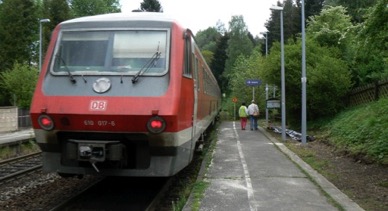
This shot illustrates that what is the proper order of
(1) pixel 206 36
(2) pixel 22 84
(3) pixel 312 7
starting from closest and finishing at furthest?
(2) pixel 22 84 → (3) pixel 312 7 → (1) pixel 206 36

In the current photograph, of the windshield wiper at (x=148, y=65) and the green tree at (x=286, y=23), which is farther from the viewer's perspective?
the green tree at (x=286, y=23)

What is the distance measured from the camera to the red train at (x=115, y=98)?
668 centimetres

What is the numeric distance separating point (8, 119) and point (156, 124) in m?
26.0

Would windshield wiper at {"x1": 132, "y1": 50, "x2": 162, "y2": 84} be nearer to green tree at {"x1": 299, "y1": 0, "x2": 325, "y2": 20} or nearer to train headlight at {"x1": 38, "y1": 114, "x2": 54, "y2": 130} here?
train headlight at {"x1": 38, "y1": 114, "x2": 54, "y2": 130}

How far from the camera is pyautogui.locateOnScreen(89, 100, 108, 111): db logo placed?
6.70m

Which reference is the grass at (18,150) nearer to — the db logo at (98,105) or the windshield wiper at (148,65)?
the db logo at (98,105)

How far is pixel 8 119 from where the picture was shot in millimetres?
30016

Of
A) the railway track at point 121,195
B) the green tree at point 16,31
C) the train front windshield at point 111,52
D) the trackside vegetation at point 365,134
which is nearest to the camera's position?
the train front windshield at point 111,52

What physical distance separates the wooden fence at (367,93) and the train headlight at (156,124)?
1243cm

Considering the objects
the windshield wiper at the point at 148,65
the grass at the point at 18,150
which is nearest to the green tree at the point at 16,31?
the grass at the point at 18,150

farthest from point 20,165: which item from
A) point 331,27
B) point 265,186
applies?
point 331,27

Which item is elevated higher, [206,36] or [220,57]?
[206,36]

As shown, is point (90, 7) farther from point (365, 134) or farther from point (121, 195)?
point (121, 195)

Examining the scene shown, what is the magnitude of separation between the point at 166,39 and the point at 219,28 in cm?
11832
